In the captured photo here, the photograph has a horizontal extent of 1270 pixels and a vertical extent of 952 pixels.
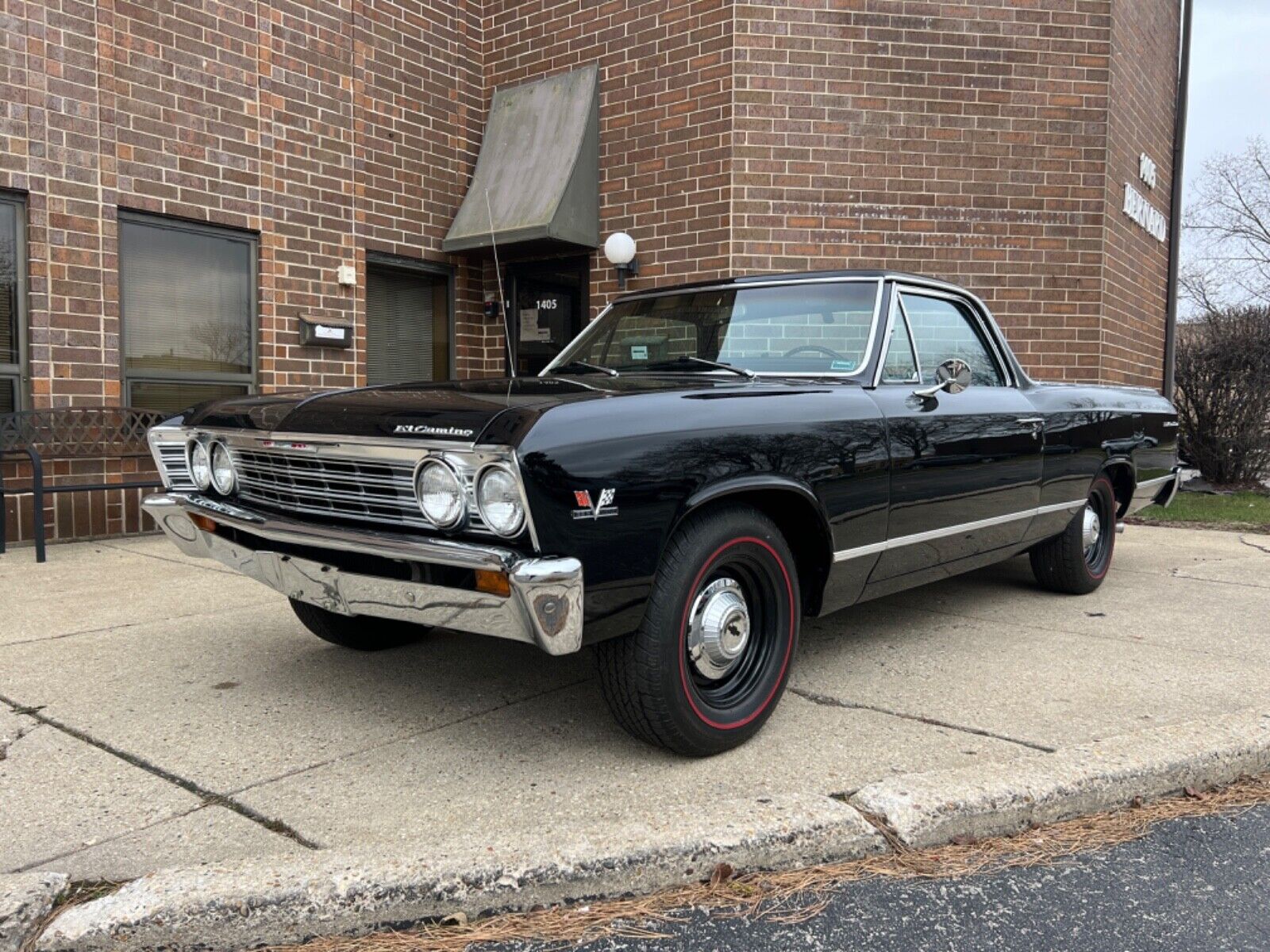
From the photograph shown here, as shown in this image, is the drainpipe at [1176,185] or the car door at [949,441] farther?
the drainpipe at [1176,185]

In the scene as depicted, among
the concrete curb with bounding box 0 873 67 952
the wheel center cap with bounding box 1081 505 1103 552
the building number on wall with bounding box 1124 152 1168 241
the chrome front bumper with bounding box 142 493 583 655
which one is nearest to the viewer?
the concrete curb with bounding box 0 873 67 952

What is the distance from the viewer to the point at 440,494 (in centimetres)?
262

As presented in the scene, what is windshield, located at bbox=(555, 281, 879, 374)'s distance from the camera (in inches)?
151

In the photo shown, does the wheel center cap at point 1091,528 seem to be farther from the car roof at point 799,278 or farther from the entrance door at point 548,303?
the entrance door at point 548,303

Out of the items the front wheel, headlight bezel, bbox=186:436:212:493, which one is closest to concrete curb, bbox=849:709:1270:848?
the front wheel

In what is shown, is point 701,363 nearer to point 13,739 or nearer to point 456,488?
point 456,488

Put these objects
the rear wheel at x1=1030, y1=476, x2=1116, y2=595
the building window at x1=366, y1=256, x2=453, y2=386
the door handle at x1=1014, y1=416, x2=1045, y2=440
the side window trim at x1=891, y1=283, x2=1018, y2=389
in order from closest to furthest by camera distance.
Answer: the door handle at x1=1014, y1=416, x2=1045, y2=440
the side window trim at x1=891, y1=283, x2=1018, y2=389
the rear wheel at x1=1030, y1=476, x2=1116, y2=595
the building window at x1=366, y1=256, x2=453, y2=386

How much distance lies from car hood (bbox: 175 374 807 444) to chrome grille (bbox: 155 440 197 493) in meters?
0.13

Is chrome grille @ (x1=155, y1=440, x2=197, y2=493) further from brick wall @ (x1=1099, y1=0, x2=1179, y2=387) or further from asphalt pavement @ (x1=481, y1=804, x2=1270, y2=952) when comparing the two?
brick wall @ (x1=1099, y1=0, x2=1179, y2=387)

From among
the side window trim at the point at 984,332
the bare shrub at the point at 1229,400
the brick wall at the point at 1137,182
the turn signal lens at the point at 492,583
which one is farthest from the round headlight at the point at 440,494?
the bare shrub at the point at 1229,400

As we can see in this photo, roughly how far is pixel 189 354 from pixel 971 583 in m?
6.06

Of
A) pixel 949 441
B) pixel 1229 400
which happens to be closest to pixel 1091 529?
pixel 949 441

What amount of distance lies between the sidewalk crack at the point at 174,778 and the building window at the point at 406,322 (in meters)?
5.93

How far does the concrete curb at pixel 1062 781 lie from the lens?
2531 millimetres
